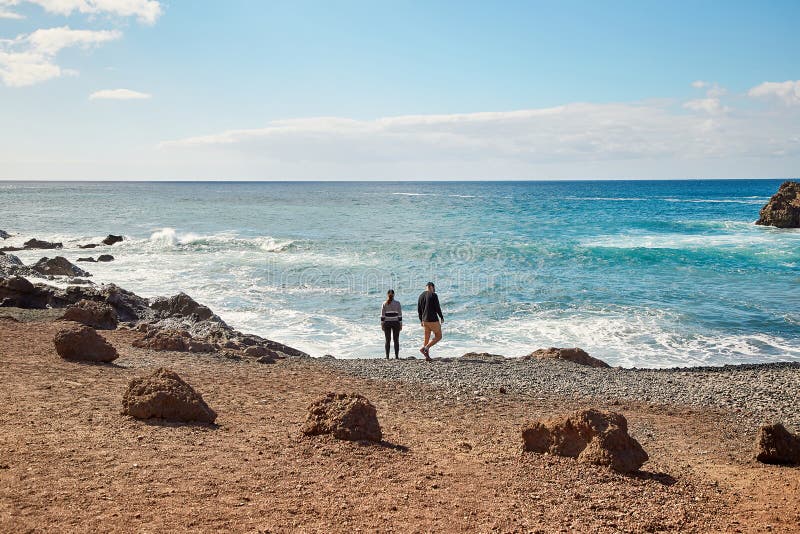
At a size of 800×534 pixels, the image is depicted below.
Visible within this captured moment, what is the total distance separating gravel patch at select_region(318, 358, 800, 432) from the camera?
1052 cm

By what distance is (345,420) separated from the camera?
6.86m

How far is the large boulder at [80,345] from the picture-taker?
1007cm

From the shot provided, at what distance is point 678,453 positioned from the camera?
7785mm

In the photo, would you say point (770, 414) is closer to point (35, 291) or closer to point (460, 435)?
point (460, 435)

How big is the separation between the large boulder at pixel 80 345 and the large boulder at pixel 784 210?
49.8 m

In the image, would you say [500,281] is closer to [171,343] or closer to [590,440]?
[171,343]

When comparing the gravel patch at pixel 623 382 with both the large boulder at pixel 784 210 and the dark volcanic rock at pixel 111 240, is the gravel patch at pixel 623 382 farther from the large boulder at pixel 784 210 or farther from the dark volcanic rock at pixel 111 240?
the large boulder at pixel 784 210

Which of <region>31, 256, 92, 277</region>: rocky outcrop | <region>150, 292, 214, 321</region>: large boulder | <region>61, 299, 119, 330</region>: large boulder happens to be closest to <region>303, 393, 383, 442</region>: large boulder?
<region>61, 299, 119, 330</region>: large boulder

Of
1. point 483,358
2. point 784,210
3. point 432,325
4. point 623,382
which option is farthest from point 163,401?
point 784,210

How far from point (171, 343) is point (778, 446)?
33.7ft

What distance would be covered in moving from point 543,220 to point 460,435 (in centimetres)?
4904

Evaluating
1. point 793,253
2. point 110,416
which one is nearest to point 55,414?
point 110,416

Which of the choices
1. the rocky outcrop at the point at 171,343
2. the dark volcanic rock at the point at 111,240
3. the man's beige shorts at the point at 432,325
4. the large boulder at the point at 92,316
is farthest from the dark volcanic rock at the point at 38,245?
the man's beige shorts at the point at 432,325

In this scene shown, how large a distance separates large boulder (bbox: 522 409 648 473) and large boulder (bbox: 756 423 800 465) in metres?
1.91
